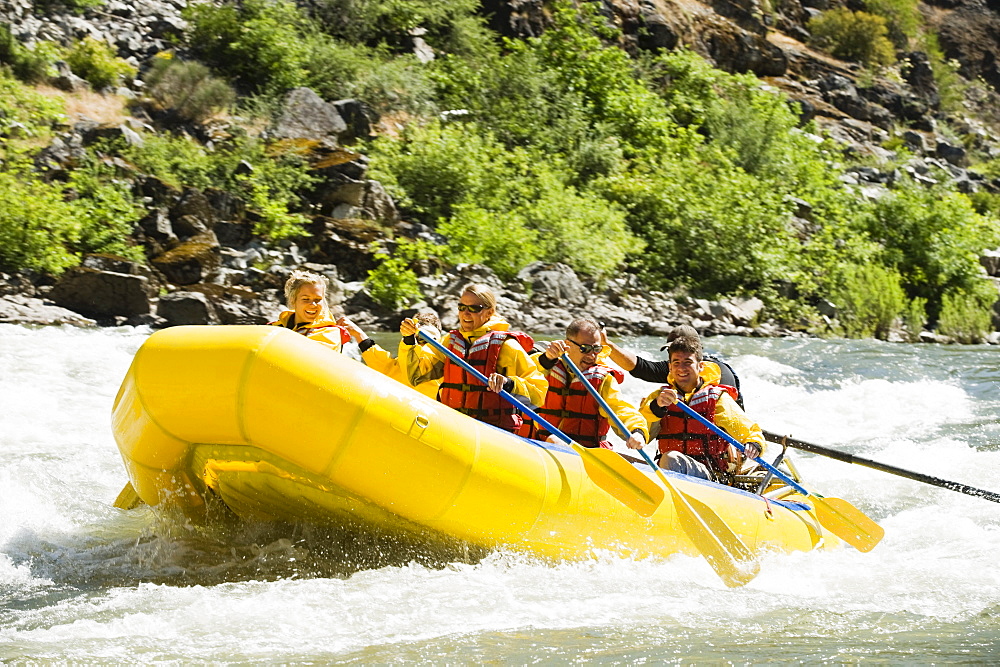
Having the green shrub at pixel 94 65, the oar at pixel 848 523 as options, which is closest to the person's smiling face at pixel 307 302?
the oar at pixel 848 523

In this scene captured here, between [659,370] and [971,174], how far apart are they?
2276 cm

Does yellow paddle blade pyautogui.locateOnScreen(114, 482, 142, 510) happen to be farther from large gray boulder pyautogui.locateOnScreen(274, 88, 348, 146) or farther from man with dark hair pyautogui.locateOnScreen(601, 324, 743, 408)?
large gray boulder pyautogui.locateOnScreen(274, 88, 348, 146)

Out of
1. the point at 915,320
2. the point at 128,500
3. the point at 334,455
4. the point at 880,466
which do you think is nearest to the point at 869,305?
the point at 915,320

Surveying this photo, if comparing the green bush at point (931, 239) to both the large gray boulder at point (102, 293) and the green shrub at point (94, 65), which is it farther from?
the green shrub at point (94, 65)

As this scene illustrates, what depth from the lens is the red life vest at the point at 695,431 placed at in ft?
16.5

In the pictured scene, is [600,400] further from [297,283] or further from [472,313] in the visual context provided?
[297,283]

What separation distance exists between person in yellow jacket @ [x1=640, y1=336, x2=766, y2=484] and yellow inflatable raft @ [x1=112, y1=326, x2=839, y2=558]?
677 mm

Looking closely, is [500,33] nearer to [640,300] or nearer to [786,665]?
[640,300]

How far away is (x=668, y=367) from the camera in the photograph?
5656mm

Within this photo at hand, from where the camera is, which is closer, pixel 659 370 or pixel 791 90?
pixel 659 370

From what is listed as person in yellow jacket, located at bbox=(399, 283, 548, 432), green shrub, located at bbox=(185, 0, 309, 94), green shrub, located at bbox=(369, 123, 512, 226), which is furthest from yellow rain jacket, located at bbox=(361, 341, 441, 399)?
green shrub, located at bbox=(185, 0, 309, 94)

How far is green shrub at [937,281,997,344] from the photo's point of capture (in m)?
15.4

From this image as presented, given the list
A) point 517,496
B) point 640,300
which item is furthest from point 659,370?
point 640,300

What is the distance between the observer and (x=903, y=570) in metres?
4.79
